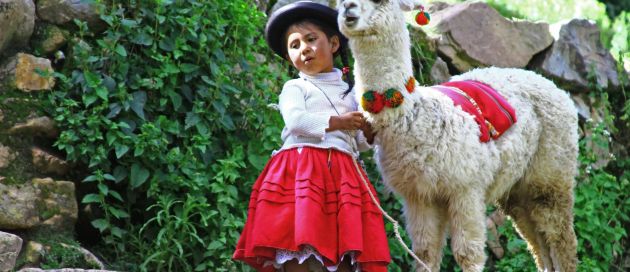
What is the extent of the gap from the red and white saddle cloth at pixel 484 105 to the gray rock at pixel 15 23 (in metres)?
2.33

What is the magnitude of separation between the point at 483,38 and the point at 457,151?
312 centimetres

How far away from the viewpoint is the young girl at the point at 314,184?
12.1ft

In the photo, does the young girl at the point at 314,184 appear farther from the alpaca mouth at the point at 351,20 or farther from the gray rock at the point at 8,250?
the gray rock at the point at 8,250

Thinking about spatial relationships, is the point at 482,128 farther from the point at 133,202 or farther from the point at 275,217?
the point at 133,202

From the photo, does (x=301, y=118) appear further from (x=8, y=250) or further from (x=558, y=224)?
(x=558, y=224)

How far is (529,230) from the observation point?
5.00 metres

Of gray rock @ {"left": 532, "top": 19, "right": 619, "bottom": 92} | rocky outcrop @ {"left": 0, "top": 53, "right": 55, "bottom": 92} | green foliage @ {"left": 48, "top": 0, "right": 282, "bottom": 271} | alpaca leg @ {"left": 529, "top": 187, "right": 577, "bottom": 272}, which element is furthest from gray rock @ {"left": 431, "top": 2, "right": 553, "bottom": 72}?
rocky outcrop @ {"left": 0, "top": 53, "right": 55, "bottom": 92}

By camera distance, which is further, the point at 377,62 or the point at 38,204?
the point at 38,204

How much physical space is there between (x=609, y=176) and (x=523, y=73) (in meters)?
2.12

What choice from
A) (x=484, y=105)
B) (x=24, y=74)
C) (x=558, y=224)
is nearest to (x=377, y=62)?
(x=484, y=105)

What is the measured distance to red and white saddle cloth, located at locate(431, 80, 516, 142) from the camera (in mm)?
A: 4246

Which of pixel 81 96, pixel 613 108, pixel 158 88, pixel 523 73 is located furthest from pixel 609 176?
pixel 81 96

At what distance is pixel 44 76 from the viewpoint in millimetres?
4918

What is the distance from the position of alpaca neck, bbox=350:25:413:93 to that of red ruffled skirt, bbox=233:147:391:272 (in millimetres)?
338
